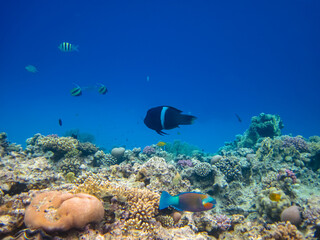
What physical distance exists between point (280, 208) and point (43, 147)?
29.2ft

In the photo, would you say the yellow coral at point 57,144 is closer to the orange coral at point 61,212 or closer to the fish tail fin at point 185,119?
the orange coral at point 61,212

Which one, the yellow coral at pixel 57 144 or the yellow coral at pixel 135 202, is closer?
the yellow coral at pixel 135 202

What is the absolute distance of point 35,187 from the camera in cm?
429

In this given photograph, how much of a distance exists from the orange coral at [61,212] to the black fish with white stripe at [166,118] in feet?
4.74

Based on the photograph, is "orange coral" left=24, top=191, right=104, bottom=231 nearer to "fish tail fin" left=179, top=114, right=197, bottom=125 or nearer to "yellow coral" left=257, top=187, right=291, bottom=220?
"fish tail fin" left=179, top=114, right=197, bottom=125

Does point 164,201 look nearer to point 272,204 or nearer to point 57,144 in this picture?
point 272,204

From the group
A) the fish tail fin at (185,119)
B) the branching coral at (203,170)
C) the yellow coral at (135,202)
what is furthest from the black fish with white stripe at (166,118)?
the branching coral at (203,170)

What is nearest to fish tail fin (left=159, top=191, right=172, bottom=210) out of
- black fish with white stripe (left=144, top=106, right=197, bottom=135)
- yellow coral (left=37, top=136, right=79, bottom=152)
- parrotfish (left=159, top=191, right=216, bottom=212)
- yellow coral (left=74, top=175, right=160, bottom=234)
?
parrotfish (left=159, top=191, right=216, bottom=212)

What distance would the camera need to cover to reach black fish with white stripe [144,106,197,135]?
261 centimetres

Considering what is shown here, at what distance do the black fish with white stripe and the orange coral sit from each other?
1446 millimetres

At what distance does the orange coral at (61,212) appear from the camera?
2.38 meters

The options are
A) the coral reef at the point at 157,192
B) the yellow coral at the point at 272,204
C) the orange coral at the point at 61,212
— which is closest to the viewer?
the orange coral at the point at 61,212

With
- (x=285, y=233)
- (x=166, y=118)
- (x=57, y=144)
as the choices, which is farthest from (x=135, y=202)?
(x=57, y=144)

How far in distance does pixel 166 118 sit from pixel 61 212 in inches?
75.9
